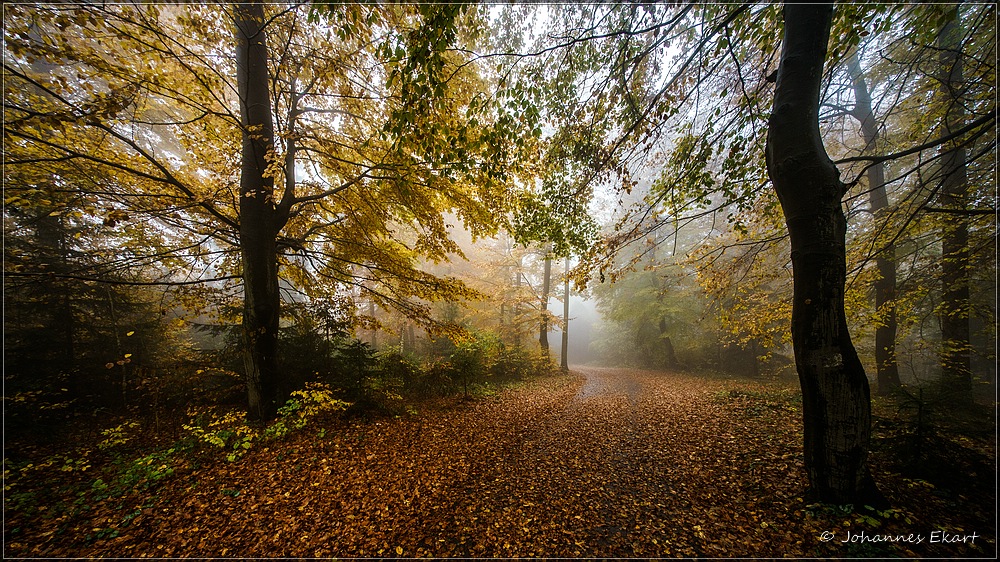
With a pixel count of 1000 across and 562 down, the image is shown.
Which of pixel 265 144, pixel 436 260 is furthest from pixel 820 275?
pixel 265 144

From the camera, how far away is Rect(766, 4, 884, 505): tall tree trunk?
309 centimetres

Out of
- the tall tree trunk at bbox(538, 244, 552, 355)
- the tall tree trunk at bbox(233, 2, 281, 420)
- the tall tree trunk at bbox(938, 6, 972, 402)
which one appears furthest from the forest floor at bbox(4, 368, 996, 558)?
the tall tree trunk at bbox(538, 244, 552, 355)

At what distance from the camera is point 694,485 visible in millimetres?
4035

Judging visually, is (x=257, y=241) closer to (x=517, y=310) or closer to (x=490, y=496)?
(x=490, y=496)

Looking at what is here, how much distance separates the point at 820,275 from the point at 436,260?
6097 millimetres

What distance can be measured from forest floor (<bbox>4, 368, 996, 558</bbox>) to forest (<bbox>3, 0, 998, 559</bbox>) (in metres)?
0.04

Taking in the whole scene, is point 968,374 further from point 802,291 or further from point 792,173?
point 792,173

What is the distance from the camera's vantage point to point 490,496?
411 centimetres

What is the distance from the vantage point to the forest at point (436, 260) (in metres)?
3.16

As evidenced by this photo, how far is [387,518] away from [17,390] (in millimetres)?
7036

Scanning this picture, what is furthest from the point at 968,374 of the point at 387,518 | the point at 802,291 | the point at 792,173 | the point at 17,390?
the point at 17,390

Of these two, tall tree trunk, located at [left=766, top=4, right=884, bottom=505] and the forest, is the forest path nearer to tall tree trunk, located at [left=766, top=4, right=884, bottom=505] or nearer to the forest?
the forest

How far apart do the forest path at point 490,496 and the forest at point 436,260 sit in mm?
41

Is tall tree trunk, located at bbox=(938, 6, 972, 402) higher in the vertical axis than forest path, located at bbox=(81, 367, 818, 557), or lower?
higher
